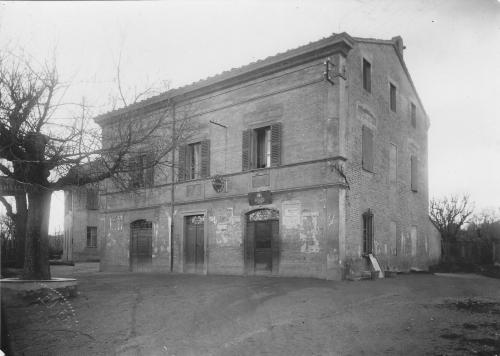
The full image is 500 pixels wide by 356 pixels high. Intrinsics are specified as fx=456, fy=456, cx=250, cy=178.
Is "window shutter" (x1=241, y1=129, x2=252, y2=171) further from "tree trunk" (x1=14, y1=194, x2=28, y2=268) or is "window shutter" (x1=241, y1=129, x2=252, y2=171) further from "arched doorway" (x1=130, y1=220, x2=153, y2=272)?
"tree trunk" (x1=14, y1=194, x2=28, y2=268)

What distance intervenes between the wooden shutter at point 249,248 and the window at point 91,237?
20.4 meters

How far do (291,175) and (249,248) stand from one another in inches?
115

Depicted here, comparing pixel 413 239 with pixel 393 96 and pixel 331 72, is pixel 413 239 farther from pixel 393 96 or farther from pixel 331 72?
pixel 331 72

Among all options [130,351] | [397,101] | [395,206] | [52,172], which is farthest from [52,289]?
[397,101]

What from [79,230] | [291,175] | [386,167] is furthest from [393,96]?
[79,230]

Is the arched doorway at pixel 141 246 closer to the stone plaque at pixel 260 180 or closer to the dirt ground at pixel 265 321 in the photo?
the stone plaque at pixel 260 180

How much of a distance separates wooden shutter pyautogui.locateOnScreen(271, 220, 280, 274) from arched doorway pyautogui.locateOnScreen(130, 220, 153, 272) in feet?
20.7

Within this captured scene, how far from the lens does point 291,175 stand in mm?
14461

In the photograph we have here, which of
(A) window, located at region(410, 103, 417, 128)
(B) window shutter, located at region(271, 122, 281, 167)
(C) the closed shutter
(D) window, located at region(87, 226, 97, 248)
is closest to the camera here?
(C) the closed shutter

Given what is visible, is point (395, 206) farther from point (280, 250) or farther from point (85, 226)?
point (85, 226)

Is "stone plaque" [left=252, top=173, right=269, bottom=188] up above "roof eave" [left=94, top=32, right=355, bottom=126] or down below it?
below

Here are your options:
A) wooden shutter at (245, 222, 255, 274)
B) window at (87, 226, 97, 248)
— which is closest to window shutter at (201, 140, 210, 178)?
wooden shutter at (245, 222, 255, 274)

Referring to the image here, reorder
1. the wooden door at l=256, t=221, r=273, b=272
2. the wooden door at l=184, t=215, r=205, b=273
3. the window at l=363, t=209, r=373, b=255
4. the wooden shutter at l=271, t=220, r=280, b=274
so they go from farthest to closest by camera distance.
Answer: the wooden door at l=184, t=215, r=205, b=273, the window at l=363, t=209, r=373, b=255, the wooden door at l=256, t=221, r=273, b=272, the wooden shutter at l=271, t=220, r=280, b=274

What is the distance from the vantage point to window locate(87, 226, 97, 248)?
32.3 metres
